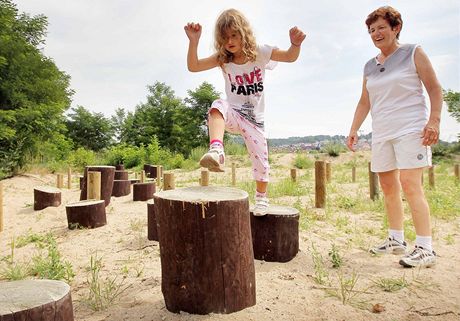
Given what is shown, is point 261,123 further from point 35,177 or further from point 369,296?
point 35,177

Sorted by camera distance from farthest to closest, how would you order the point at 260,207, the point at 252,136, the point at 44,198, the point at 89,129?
the point at 89,129
the point at 44,198
the point at 260,207
the point at 252,136

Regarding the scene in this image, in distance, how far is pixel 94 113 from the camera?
1460 inches

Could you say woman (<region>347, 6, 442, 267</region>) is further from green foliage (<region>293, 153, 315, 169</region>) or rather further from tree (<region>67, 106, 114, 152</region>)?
tree (<region>67, 106, 114, 152</region>)

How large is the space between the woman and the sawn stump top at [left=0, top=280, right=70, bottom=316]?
2.75m

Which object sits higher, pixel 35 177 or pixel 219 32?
pixel 219 32

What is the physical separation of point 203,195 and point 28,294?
110cm

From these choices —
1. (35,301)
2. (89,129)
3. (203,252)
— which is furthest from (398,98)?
(89,129)

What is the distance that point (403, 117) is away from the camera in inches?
128

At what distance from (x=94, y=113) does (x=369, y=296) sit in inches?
1479

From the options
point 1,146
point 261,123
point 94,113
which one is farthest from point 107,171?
point 94,113

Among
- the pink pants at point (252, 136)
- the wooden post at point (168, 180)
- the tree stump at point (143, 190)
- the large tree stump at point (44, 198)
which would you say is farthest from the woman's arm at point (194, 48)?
the large tree stump at point (44, 198)

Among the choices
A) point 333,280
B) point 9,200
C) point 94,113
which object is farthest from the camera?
point 94,113

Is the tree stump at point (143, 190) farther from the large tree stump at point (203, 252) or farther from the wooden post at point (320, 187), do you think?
the large tree stump at point (203, 252)

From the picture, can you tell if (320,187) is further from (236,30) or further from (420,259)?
(236,30)
